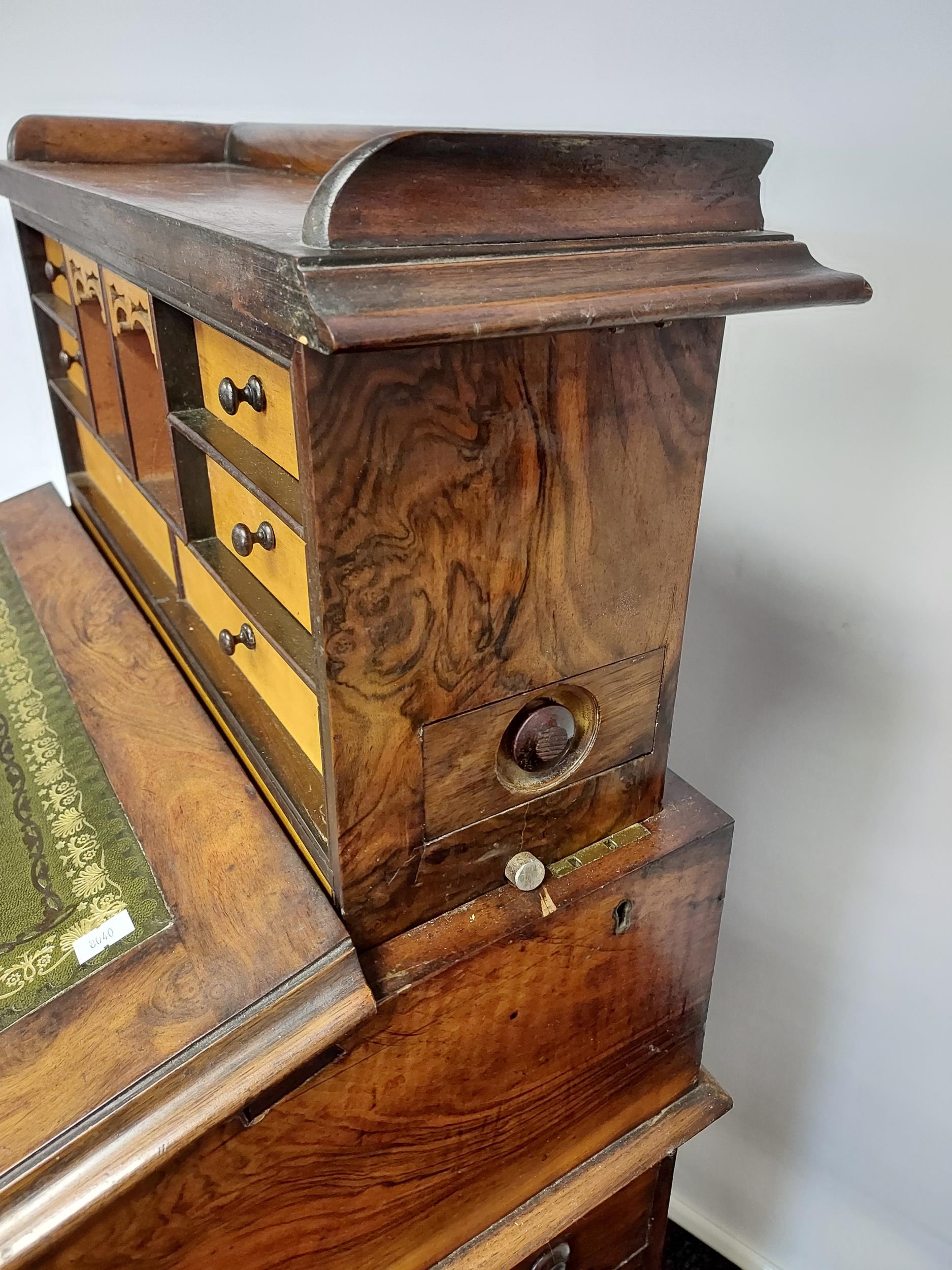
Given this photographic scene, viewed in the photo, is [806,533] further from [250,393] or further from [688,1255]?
[688,1255]

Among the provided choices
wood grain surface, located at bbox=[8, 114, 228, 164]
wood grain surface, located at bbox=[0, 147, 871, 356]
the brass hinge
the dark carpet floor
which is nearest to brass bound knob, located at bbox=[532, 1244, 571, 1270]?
the brass hinge

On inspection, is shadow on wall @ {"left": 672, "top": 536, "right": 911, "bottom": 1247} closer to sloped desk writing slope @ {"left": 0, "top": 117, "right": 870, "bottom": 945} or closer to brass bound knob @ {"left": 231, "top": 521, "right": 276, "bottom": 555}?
sloped desk writing slope @ {"left": 0, "top": 117, "right": 870, "bottom": 945}

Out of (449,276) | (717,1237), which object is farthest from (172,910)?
(717,1237)

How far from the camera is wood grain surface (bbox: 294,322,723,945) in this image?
26.1 inches

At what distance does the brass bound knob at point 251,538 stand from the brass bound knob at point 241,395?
106 mm

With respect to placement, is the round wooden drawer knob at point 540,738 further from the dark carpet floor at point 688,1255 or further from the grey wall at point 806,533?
the dark carpet floor at point 688,1255

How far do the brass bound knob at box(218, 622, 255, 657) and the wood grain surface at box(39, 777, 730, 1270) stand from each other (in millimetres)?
323

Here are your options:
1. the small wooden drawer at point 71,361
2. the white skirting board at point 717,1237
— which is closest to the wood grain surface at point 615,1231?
the white skirting board at point 717,1237

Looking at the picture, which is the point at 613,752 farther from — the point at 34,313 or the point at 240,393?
the point at 34,313

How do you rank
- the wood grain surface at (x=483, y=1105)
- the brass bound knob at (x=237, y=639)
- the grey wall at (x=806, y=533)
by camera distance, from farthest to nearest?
the grey wall at (x=806, y=533)
the brass bound knob at (x=237, y=639)
the wood grain surface at (x=483, y=1105)

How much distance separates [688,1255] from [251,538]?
1.75 meters

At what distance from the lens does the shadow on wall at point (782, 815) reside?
126 cm

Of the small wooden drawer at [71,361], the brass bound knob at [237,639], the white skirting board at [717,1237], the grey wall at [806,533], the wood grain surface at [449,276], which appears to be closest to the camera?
the wood grain surface at [449,276]

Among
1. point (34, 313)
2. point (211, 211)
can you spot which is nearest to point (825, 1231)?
point (211, 211)
